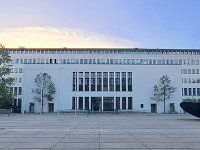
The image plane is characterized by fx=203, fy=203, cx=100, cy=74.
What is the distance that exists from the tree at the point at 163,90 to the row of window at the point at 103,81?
7.53 meters

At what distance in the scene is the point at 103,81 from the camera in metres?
58.7

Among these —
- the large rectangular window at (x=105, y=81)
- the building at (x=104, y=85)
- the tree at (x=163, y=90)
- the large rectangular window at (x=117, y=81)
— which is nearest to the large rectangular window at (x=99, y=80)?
the building at (x=104, y=85)

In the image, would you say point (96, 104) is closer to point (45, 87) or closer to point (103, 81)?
point (103, 81)

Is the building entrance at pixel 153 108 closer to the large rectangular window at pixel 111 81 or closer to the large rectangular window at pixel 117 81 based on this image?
the large rectangular window at pixel 117 81

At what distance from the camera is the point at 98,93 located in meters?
58.0

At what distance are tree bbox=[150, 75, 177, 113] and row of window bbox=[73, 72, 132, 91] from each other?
7.53 m

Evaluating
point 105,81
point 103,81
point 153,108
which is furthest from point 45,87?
point 153,108

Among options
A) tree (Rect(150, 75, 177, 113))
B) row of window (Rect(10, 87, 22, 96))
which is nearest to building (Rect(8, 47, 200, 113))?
tree (Rect(150, 75, 177, 113))

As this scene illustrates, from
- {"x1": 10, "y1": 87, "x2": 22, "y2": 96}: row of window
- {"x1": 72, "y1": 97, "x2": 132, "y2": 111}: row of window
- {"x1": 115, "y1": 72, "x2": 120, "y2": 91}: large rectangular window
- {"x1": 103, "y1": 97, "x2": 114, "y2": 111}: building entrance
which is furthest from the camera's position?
{"x1": 10, "y1": 87, "x2": 22, "y2": 96}: row of window

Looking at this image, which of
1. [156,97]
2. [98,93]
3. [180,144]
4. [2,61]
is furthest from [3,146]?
[156,97]

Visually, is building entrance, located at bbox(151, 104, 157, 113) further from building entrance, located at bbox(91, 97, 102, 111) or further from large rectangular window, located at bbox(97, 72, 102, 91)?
large rectangular window, located at bbox(97, 72, 102, 91)

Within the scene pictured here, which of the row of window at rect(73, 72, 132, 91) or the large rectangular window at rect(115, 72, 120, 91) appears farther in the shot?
the large rectangular window at rect(115, 72, 120, 91)

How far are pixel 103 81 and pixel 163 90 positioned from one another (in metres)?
17.1

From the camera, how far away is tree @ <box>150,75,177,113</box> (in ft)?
186
